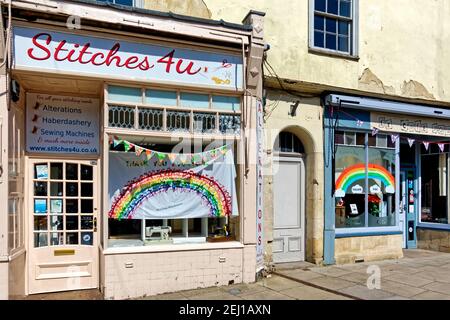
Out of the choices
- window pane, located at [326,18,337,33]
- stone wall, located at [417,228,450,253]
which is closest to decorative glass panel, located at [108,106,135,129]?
window pane, located at [326,18,337,33]

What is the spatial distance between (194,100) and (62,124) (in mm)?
2327

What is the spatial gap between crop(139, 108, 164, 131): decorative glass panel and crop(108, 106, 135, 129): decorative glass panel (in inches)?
6.2

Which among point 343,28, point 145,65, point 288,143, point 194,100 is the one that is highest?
point 343,28

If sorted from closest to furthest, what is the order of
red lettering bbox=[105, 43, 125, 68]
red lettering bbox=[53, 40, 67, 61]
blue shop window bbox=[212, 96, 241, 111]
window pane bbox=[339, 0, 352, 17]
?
red lettering bbox=[53, 40, 67, 61] < red lettering bbox=[105, 43, 125, 68] < blue shop window bbox=[212, 96, 241, 111] < window pane bbox=[339, 0, 352, 17]

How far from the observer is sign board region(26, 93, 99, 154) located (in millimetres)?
6488

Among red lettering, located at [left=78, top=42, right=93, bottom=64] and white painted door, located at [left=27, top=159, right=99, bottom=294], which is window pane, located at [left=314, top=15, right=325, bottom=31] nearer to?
red lettering, located at [left=78, top=42, right=93, bottom=64]

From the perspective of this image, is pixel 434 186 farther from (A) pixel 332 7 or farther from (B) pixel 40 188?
(B) pixel 40 188

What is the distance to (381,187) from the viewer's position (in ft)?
30.9

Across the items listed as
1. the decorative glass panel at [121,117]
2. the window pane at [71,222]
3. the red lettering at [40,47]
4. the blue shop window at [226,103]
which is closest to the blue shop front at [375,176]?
the blue shop window at [226,103]

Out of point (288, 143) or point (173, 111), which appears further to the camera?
point (288, 143)

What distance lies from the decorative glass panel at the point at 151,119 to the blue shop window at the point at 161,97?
154 mm

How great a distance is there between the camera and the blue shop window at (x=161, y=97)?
655 cm

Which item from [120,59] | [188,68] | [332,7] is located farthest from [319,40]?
[120,59]

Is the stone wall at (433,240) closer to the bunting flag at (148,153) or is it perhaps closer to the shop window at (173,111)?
the shop window at (173,111)
